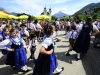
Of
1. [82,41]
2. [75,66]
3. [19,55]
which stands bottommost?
[75,66]

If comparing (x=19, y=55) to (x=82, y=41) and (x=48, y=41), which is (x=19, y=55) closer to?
(x=48, y=41)

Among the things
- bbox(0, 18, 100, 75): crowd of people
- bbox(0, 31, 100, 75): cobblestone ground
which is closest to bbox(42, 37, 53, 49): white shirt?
bbox(0, 18, 100, 75): crowd of people

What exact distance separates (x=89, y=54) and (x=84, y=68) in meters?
2.88

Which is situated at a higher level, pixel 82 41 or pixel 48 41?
pixel 48 41

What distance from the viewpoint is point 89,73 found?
8.00 meters

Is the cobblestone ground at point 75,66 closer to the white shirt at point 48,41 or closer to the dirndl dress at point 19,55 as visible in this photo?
the dirndl dress at point 19,55

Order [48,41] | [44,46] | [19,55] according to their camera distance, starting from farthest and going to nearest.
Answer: [19,55] → [48,41] → [44,46]

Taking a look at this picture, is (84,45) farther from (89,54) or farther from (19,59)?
(19,59)

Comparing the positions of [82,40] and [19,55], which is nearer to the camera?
[19,55]

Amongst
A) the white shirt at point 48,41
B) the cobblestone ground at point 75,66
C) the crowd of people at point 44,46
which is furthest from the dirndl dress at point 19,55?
the white shirt at point 48,41

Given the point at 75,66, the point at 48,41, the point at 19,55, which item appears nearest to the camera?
the point at 48,41

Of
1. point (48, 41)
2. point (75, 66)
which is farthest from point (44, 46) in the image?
point (75, 66)

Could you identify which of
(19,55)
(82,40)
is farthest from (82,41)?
(19,55)

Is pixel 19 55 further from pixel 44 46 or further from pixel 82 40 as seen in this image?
pixel 82 40
